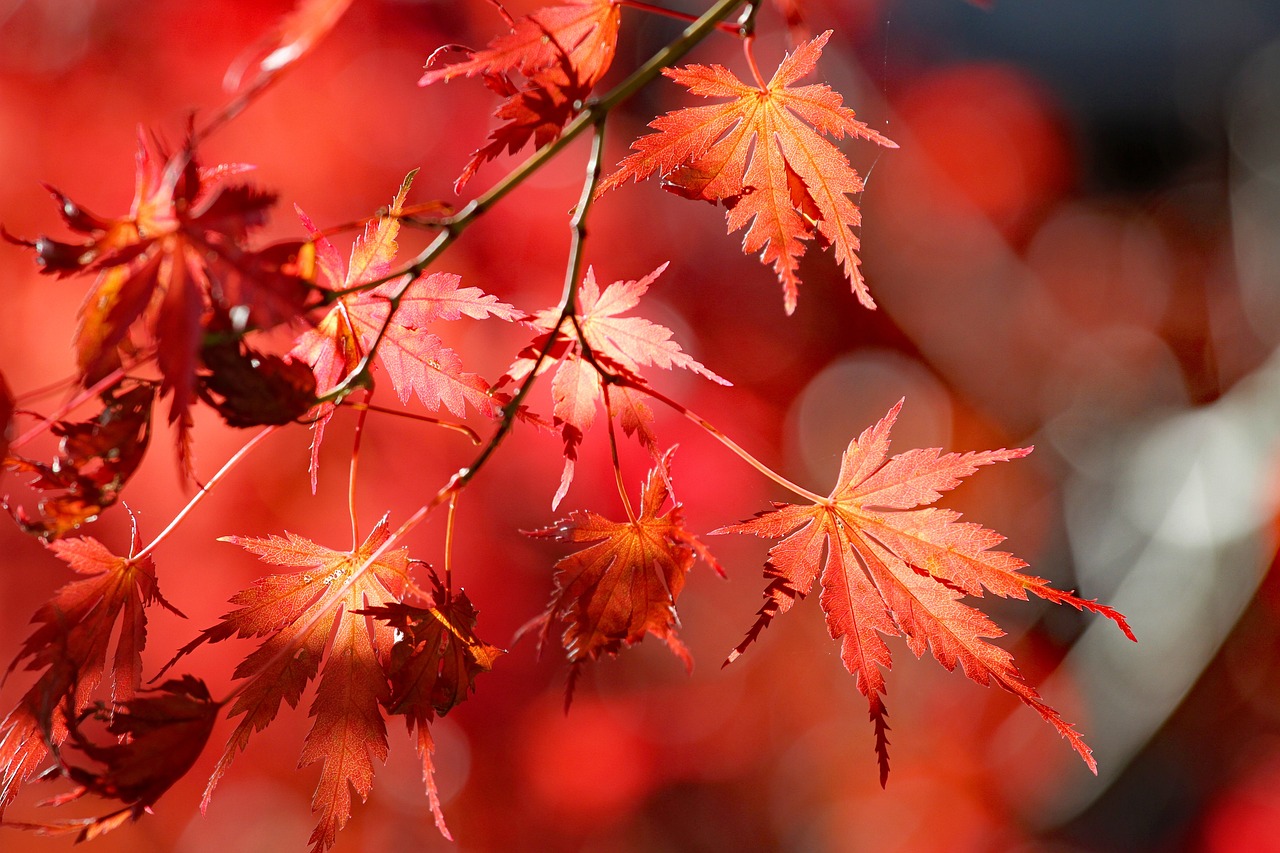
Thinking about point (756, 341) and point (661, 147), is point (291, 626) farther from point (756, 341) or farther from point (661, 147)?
point (756, 341)

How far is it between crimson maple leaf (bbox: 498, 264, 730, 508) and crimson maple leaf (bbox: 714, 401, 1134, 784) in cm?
10

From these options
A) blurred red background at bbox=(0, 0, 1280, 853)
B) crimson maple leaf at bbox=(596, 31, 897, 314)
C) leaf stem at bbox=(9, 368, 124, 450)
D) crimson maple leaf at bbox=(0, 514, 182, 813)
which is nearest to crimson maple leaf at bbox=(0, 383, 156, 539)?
leaf stem at bbox=(9, 368, 124, 450)

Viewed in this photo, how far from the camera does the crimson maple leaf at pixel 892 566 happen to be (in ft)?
1.49

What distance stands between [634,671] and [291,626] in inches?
80.9

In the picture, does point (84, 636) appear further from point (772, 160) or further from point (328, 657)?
point (772, 160)

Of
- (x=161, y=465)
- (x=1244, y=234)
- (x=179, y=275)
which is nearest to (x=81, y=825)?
(x=179, y=275)

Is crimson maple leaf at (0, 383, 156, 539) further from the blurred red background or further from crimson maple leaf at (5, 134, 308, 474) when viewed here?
the blurred red background

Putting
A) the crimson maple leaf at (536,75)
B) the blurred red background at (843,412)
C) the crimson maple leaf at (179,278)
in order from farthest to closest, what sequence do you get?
the blurred red background at (843,412) < the crimson maple leaf at (536,75) < the crimson maple leaf at (179,278)

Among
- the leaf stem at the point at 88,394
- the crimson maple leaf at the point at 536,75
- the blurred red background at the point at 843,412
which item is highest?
the crimson maple leaf at the point at 536,75

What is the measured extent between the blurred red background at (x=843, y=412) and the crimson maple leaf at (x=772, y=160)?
61.3 inches

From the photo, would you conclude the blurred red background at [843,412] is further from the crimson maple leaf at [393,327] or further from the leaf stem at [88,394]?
the leaf stem at [88,394]

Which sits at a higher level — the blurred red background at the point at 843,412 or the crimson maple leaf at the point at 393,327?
the crimson maple leaf at the point at 393,327

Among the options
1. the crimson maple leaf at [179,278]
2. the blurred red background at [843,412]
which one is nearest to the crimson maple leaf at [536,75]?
the crimson maple leaf at [179,278]

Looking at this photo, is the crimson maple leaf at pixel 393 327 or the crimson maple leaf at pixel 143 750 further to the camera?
the crimson maple leaf at pixel 393 327
